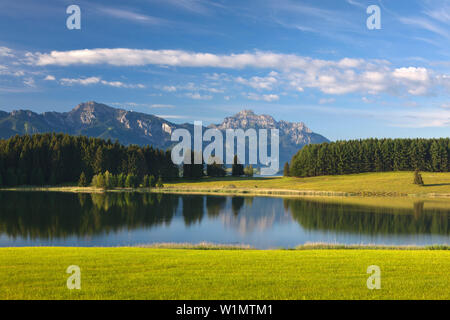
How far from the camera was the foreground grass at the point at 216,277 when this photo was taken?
39.7 feet

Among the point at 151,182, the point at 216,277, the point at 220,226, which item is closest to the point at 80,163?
the point at 151,182

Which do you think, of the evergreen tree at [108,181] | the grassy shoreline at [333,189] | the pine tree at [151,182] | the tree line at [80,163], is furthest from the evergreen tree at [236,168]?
the evergreen tree at [108,181]

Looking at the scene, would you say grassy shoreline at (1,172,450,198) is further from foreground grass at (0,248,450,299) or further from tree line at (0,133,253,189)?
foreground grass at (0,248,450,299)

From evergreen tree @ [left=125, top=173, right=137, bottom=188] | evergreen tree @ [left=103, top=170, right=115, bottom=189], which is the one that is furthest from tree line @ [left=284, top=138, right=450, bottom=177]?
evergreen tree @ [left=103, top=170, right=115, bottom=189]

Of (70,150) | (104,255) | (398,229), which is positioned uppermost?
(70,150)

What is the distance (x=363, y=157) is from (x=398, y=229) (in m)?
108

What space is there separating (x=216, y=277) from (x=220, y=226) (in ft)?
108

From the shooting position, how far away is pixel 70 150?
137375 millimetres

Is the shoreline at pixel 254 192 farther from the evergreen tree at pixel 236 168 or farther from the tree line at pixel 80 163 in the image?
the evergreen tree at pixel 236 168

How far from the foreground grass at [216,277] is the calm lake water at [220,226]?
16458 millimetres

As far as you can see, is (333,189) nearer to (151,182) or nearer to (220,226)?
(151,182)

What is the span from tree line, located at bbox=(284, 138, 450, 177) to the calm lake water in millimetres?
83993

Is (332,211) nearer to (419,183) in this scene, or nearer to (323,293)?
(323,293)
